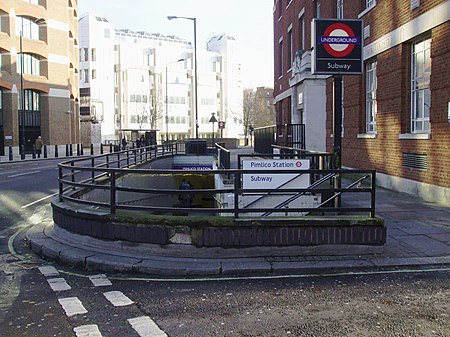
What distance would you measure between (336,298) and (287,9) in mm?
25935

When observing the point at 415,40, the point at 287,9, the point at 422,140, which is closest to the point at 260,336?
the point at 422,140

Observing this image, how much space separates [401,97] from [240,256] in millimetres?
8616

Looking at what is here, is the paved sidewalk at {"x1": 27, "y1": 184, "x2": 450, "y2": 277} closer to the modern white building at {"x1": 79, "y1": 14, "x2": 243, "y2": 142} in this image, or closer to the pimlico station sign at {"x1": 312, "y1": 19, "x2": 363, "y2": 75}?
the pimlico station sign at {"x1": 312, "y1": 19, "x2": 363, "y2": 75}

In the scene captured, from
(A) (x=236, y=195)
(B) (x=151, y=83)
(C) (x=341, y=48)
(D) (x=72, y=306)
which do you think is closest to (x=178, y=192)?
(A) (x=236, y=195)

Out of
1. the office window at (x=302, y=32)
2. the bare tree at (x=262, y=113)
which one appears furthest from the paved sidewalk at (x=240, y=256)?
the bare tree at (x=262, y=113)

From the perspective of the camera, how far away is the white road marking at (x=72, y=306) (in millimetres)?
5293

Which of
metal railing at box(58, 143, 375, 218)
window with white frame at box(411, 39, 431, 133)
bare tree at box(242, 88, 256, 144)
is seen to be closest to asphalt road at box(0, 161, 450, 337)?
metal railing at box(58, 143, 375, 218)

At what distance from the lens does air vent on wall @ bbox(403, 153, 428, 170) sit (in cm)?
1250

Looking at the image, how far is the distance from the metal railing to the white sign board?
10 cm

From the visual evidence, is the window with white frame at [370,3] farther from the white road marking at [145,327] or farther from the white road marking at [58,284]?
the white road marking at [145,327]

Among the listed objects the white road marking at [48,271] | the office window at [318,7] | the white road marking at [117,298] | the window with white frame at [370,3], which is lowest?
the white road marking at [117,298]

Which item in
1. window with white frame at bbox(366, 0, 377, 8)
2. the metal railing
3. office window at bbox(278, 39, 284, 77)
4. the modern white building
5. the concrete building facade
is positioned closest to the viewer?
the metal railing

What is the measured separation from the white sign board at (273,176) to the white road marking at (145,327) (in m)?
3.55

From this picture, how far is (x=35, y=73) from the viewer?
183 ft
